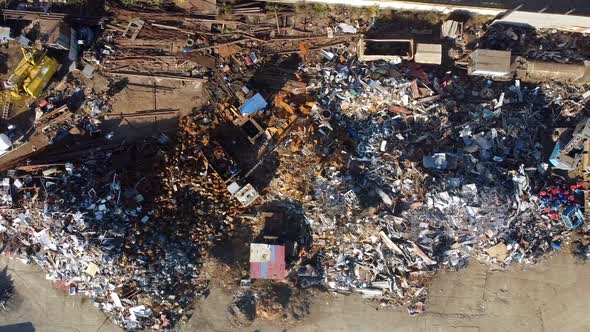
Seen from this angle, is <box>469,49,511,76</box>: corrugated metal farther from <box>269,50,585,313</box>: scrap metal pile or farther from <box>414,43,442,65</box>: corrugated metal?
<box>414,43,442,65</box>: corrugated metal

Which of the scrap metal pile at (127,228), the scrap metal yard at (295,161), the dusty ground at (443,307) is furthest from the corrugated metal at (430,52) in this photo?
the scrap metal pile at (127,228)

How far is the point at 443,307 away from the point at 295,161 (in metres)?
8.29

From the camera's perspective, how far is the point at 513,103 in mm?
17781

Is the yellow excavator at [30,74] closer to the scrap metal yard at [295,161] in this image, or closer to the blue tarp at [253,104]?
the scrap metal yard at [295,161]

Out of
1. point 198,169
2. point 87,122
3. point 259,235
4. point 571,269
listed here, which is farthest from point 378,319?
point 87,122

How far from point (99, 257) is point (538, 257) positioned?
1678 cm

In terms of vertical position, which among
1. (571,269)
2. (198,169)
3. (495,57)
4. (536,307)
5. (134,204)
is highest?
(495,57)

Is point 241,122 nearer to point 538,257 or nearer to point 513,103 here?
point 513,103

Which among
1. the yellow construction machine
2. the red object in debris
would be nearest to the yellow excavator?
the yellow construction machine

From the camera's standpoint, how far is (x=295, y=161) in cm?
1728

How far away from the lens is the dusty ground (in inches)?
696

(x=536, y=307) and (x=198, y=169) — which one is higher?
(x=198, y=169)

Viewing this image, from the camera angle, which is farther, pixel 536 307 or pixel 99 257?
pixel 536 307

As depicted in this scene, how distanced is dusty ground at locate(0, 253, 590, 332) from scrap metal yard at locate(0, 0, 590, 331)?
79 millimetres
